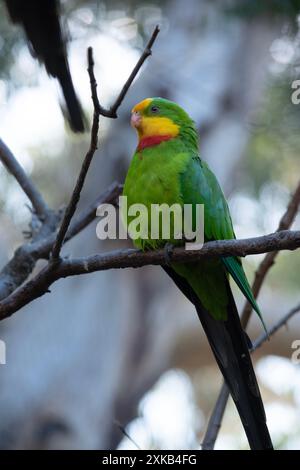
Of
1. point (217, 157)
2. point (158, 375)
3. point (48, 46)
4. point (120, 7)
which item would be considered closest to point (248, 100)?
point (217, 157)

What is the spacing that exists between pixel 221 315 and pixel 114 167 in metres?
2.79

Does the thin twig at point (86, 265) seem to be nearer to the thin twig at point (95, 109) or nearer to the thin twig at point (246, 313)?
the thin twig at point (95, 109)

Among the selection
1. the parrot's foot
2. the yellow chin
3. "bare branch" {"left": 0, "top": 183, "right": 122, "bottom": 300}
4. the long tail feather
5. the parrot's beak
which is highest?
the parrot's beak

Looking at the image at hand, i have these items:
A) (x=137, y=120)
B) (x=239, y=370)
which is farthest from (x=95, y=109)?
(x=137, y=120)

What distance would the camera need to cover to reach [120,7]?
19.6 feet

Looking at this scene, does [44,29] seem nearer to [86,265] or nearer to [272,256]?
[86,265]

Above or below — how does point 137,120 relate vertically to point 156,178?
above

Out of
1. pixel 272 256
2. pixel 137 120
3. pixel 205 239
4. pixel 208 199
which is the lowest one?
pixel 272 256

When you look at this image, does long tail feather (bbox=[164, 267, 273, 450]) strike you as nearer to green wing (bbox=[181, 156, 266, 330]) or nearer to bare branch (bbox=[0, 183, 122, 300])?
green wing (bbox=[181, 156, 266, 330])

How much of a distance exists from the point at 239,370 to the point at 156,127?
3.76 ft

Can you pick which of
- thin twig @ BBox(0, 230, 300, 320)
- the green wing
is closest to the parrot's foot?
thin twig @ BBox(0, 230, 300, 320)

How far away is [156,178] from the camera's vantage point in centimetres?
278

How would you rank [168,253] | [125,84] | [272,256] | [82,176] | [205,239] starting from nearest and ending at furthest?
[125,84] < [82,176] < [168,253] < [272,256] < [205,239]

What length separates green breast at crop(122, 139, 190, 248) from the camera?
272 cm
